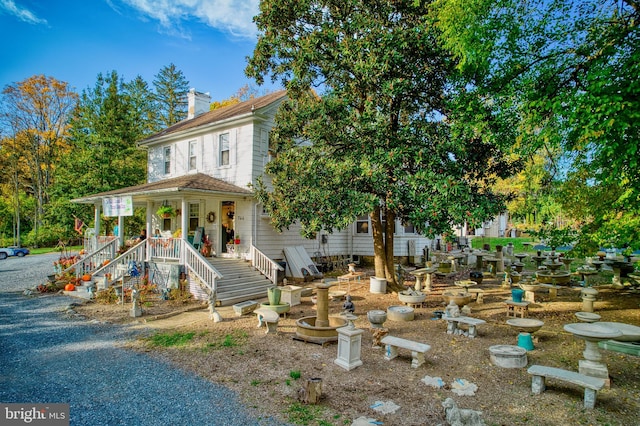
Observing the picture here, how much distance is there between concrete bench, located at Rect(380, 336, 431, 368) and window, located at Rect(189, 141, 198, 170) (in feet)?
45.5

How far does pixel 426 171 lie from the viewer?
961cm

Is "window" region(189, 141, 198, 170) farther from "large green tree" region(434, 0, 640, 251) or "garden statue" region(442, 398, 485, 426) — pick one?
"garden statue" region(442, 398, 485, 426)

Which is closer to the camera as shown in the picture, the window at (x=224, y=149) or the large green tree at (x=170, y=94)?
the window at (x=224, y=149)

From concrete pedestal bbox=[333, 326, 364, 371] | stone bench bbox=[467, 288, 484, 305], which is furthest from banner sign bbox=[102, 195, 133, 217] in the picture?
stone bench bbox=[467, 288, 484, 305]

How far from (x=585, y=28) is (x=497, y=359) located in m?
7.95

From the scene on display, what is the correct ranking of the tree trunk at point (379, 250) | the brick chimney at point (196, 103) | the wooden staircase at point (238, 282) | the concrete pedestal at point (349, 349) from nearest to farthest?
1. the concrete pedestal at point (349, 349)
2. the wooden staircase at point (238, 282)
3. the tree trunk at point (379, 250)
4. the brick chimney at point (196, 103)

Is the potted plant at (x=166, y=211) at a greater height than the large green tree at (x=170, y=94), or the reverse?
the large green tree at (x=170, y=94)

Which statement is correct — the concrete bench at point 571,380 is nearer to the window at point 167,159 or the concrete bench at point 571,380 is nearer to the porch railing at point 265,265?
the porch railing at point 265,265

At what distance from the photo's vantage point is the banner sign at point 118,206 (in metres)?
13.8

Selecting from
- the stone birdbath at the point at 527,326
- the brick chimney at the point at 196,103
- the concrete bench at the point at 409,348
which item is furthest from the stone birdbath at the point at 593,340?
the brick chimney at the point at 196,103

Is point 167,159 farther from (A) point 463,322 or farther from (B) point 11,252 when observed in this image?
(B) point 11,252

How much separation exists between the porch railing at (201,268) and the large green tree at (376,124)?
2.96m

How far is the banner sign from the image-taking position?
45.4 feet

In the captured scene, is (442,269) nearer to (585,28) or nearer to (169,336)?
(585,28)
